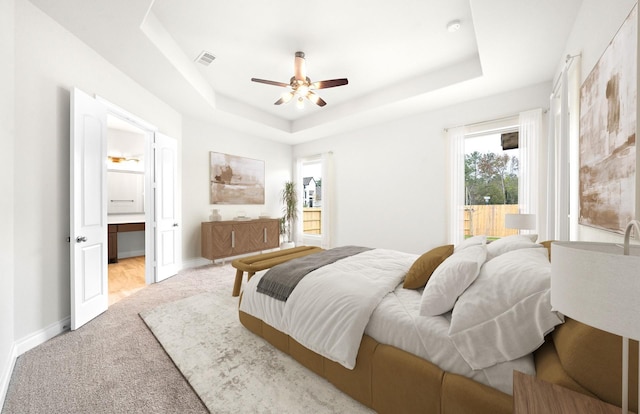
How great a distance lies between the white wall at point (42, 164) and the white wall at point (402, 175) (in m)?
4.42

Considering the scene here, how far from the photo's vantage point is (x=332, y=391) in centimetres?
164

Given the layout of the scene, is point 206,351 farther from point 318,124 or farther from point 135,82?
point 318,124

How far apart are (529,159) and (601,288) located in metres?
3.80

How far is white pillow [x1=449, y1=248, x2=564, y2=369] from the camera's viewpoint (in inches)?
42.4

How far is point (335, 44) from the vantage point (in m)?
3.10

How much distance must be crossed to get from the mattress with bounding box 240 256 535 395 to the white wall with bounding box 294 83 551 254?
2954mm

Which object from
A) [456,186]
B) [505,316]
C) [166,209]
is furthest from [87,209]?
[456,186]

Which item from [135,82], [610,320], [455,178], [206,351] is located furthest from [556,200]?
[135,82]

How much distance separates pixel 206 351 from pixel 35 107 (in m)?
2.60

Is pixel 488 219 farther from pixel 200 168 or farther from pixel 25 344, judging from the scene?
pixel 25 344

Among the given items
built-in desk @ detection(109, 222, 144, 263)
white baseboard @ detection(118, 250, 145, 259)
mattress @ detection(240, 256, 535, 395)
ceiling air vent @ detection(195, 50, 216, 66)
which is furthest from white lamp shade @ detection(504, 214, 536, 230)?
white baseboard @ detection(118, 250, 145, 259)

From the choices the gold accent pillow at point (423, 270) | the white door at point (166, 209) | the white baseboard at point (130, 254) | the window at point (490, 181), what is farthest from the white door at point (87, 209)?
the window at point (490, 181)

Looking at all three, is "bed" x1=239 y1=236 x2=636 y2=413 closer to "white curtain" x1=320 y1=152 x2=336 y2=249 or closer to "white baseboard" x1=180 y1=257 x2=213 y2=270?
"white baseboard" x1=180 y1=257 x2=213 y2=270

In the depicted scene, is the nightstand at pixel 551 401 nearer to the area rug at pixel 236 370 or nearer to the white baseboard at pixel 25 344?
the area rug at pixel 236 370
